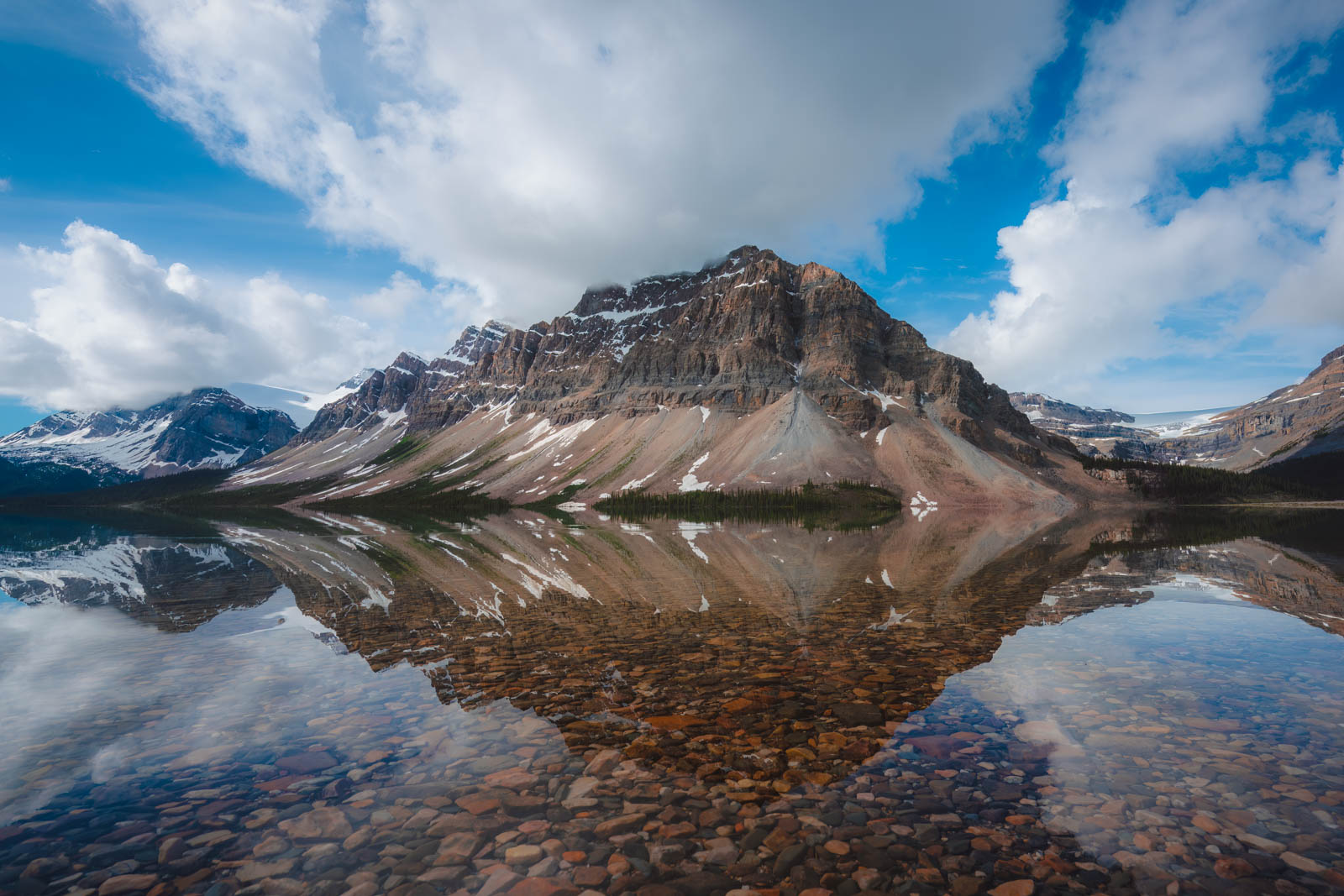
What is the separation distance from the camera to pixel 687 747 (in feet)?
32.2

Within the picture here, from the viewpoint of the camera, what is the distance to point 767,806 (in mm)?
7926

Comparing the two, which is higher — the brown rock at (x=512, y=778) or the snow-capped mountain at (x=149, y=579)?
the snow-capped mountain at (x=149, y=579)

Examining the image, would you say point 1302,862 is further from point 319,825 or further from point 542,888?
point 319,825

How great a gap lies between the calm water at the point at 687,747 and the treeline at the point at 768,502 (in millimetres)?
113645

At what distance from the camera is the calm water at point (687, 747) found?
268 inches

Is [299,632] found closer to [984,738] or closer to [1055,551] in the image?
[984,738]

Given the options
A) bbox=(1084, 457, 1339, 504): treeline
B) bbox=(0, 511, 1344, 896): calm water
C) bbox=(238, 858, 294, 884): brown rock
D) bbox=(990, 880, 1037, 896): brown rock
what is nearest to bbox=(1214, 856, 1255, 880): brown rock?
bbox=(0, 511, 1344, 896): calm water

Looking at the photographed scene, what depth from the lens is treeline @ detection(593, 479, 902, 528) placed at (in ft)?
458

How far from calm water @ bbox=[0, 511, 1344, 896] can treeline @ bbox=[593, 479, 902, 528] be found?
113645mm

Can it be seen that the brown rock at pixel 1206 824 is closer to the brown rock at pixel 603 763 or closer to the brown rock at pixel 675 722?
the brown rock at pixel 675 722

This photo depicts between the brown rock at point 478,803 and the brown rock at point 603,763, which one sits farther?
the brown rock at point 603,763

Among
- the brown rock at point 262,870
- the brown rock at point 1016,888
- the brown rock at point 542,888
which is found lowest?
the brown rock at point 1016,888

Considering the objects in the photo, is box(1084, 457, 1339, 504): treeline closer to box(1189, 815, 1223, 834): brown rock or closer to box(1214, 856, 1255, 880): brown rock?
box(1189, 815, 1223, 834): brown rock

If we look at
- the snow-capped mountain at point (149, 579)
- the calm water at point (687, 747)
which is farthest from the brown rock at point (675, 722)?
the snow-capped mountain at point (149, 579)
